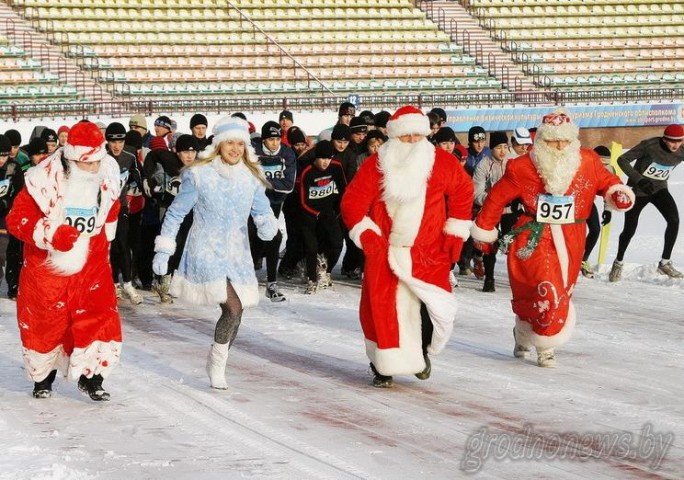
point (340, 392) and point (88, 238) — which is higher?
point (88, 238)

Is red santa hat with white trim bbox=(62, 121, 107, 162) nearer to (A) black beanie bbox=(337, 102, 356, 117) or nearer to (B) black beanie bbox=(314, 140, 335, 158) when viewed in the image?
(B) black beanie bbox=(314, 140, 335, 158)

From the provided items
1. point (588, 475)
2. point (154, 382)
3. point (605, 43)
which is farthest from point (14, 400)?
point (605, 43)

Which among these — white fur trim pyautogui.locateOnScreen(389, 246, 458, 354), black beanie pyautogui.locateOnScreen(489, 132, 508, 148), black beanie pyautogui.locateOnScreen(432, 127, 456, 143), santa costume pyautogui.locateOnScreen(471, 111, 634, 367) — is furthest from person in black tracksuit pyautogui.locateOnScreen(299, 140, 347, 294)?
white fur trim pyautogui.locateOnScreen(389, 246, 458, 354)

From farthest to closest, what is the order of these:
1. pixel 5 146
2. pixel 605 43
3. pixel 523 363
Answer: pixel 605 43 < pixel 5 146 < pixel 523 363

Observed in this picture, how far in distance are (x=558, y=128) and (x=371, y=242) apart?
5.71ft

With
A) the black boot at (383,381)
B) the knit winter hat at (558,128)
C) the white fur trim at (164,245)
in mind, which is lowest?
the black boot at (383,381)

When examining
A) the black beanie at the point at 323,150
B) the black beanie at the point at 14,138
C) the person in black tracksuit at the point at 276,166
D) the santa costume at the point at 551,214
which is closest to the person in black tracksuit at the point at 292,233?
the person in black tracksuit at the point at 276,166

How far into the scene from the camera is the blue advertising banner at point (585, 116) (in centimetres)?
2961

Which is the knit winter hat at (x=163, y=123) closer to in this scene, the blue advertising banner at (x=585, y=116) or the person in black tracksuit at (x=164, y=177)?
the person in black tracksuit at (x=164, y=177)

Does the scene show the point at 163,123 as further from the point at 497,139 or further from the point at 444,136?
the point at 497,139

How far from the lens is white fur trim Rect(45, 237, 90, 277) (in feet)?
26.1

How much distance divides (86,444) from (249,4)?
27.4 meters

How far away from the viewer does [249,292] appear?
842cm

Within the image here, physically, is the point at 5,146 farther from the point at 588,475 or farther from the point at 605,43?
the point at 605,43
